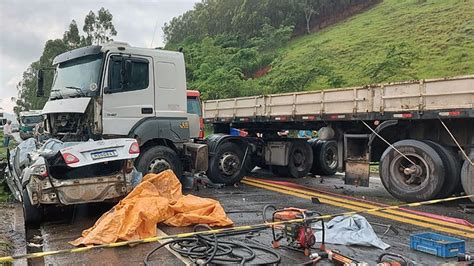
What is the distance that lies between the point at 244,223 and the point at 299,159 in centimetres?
598

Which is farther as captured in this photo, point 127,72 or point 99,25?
point 99,25

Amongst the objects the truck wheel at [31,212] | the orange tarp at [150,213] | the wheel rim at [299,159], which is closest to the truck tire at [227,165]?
the wheel rim at [299,159]

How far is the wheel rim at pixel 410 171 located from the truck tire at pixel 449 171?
300 millimetres

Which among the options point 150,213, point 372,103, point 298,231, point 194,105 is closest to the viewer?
point 298,231

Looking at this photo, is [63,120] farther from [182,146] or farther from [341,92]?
[341,92]

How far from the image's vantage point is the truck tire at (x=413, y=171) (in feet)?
25.6

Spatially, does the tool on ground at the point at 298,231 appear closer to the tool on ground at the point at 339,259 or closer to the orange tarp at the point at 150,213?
the tool on ground at the point at 339,259

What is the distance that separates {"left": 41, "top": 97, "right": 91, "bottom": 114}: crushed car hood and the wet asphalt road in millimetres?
1829

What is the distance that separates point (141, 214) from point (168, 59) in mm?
4199

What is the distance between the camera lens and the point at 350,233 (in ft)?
17.9

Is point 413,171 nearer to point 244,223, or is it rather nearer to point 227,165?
point 244,223

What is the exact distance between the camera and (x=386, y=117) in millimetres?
8641

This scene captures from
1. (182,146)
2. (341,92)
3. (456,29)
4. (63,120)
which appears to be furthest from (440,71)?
(63,120)

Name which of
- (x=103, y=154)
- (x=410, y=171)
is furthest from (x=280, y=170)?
(x=103, y=154)
